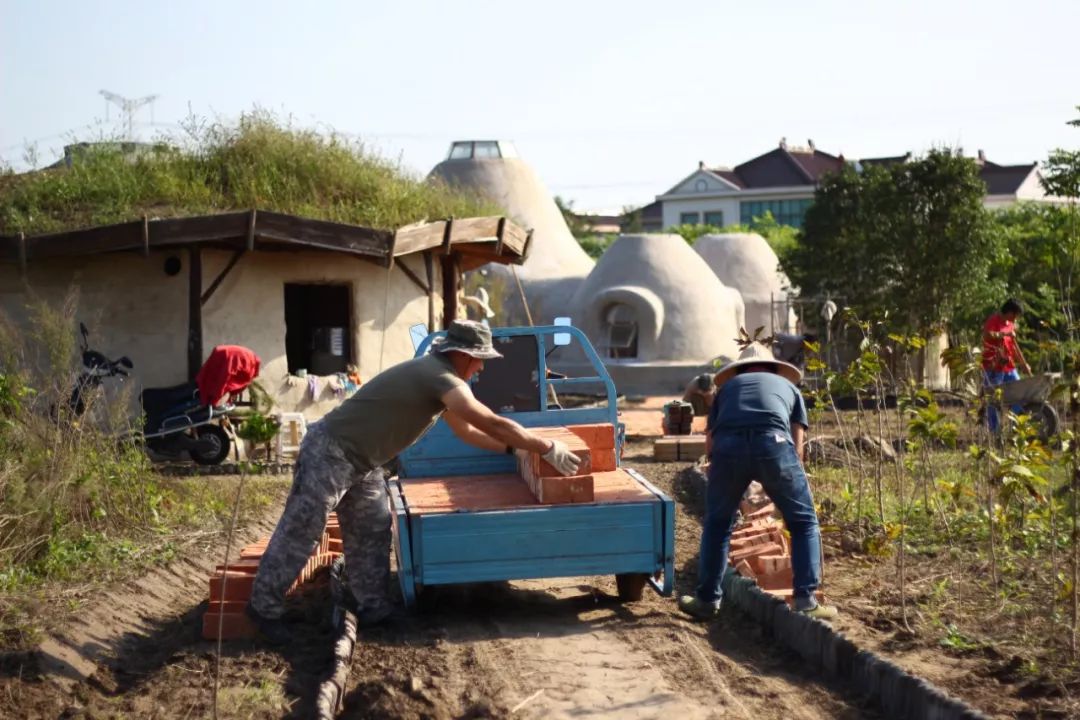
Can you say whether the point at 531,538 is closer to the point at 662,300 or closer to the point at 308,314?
the point at 308,314

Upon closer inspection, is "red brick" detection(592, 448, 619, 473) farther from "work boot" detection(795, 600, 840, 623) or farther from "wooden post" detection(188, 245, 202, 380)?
"wooden post" detection(188, 245, 202, 380)

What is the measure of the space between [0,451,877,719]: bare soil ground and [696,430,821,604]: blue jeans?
1.25 ft

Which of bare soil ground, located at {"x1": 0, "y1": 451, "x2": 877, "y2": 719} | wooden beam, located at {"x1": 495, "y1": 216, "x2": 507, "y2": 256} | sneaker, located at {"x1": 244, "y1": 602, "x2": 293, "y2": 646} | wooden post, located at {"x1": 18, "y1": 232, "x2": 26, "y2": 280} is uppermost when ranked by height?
wooden beam, located at {"x1": 495, "y1": 216, "x2": 507, "y2": 256}

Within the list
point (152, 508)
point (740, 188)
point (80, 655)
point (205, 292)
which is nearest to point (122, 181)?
point (205, 292)

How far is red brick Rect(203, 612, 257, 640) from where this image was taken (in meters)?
7.25

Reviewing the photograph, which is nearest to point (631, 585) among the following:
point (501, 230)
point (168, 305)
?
point (168, 305)

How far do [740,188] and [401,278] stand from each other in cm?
5390

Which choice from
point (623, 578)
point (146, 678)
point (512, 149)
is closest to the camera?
point (146, 678)

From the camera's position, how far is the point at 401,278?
55.0 ft

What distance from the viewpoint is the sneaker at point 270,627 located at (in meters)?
7.12

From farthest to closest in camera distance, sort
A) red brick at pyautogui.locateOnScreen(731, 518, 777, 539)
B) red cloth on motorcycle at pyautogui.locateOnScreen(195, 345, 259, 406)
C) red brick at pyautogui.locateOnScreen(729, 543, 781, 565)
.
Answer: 1. red cloth on motorcycle at pyautogui.locateOnScreen(195, 345, 259, 406)
2. red brick at pyautogui.locateOnScreen(731, 518, 777, 539)
3. red brick at pyautogui.locateOnScreen(729, 543, 781, 565)

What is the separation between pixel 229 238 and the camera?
47.7 ft

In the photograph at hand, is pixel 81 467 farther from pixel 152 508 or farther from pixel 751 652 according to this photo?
pixel 751 652

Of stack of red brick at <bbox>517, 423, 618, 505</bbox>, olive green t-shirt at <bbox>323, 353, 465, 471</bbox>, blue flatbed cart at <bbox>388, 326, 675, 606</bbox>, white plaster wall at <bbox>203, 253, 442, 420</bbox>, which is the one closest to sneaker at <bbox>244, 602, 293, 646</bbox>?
blue flatbed cart at <bbox>388, 326, 675, 606</bbox>
